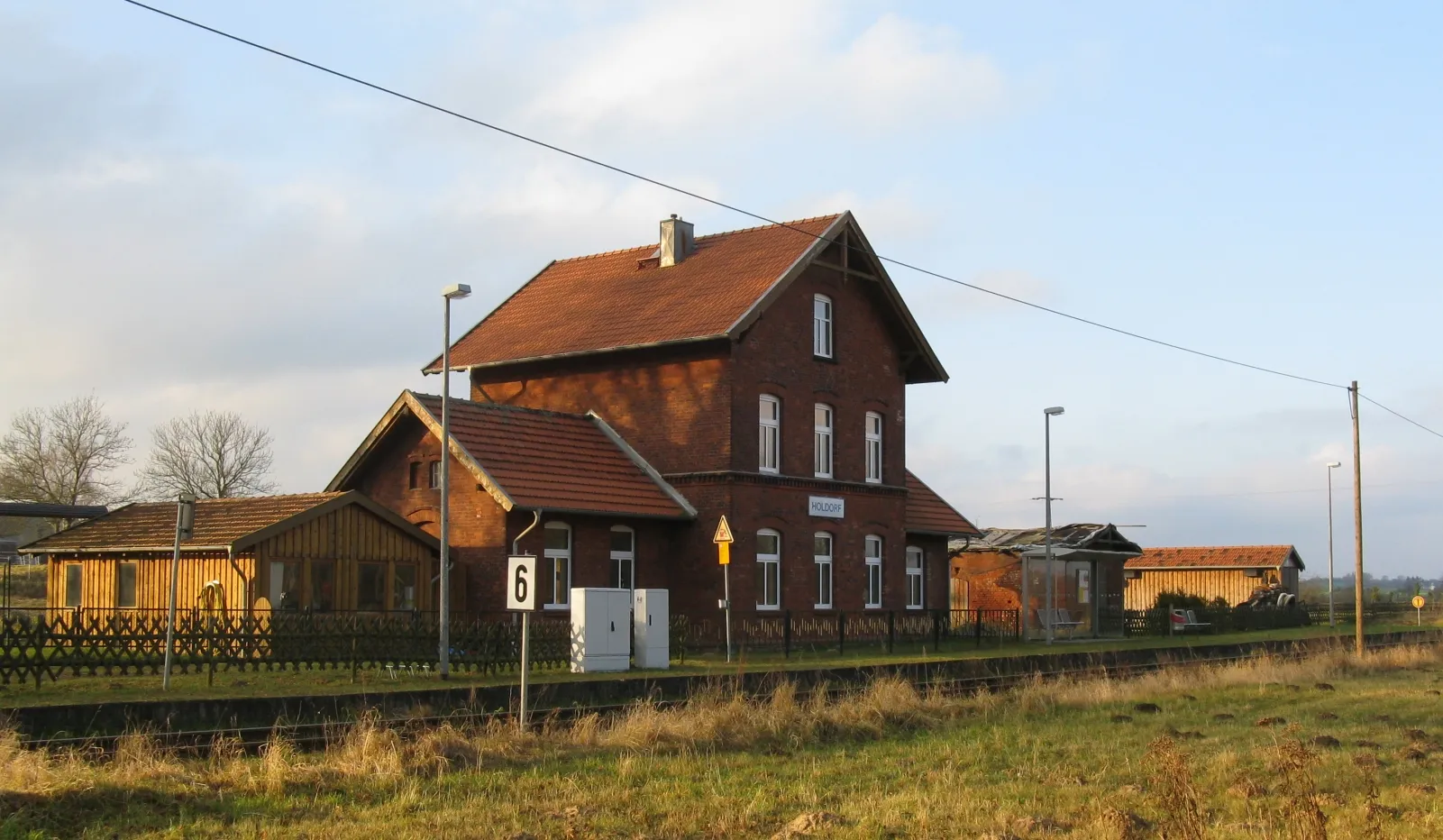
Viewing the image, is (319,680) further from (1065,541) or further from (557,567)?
(1065,541)

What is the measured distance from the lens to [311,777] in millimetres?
13078

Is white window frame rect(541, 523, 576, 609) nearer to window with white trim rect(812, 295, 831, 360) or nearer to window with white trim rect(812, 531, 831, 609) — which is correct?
window with white trim rect(812, 531, 831, 609)

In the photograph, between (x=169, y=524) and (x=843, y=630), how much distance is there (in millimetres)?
14887

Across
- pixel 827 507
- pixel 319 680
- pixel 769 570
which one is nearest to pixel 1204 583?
pixel 827 507

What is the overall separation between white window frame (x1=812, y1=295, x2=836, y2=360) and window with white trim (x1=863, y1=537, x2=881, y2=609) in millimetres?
5059

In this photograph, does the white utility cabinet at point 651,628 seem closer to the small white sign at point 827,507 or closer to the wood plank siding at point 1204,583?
the small white sign at point 827,507

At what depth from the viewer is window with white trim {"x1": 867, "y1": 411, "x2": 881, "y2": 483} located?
3934 cm

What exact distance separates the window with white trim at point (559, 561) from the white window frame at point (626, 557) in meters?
1.46

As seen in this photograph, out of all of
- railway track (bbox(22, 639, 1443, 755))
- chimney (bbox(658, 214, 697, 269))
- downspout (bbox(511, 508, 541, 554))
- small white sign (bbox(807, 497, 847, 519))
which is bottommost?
railway track (bbox(22, 639, 1443, 755))

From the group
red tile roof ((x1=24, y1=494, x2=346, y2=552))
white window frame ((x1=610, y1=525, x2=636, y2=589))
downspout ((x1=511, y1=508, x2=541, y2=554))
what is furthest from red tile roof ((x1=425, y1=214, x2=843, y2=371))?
red tile roof ((x1=24, y1=494, x2=346, y2=552))

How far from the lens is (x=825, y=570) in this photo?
122 feet

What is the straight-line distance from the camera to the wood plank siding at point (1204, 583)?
70.2 metres

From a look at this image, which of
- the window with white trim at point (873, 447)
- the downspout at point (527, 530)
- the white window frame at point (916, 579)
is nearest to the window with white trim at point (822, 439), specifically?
the window with white trim at point (873, 447)

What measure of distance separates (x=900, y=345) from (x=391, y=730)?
89.3 feet
